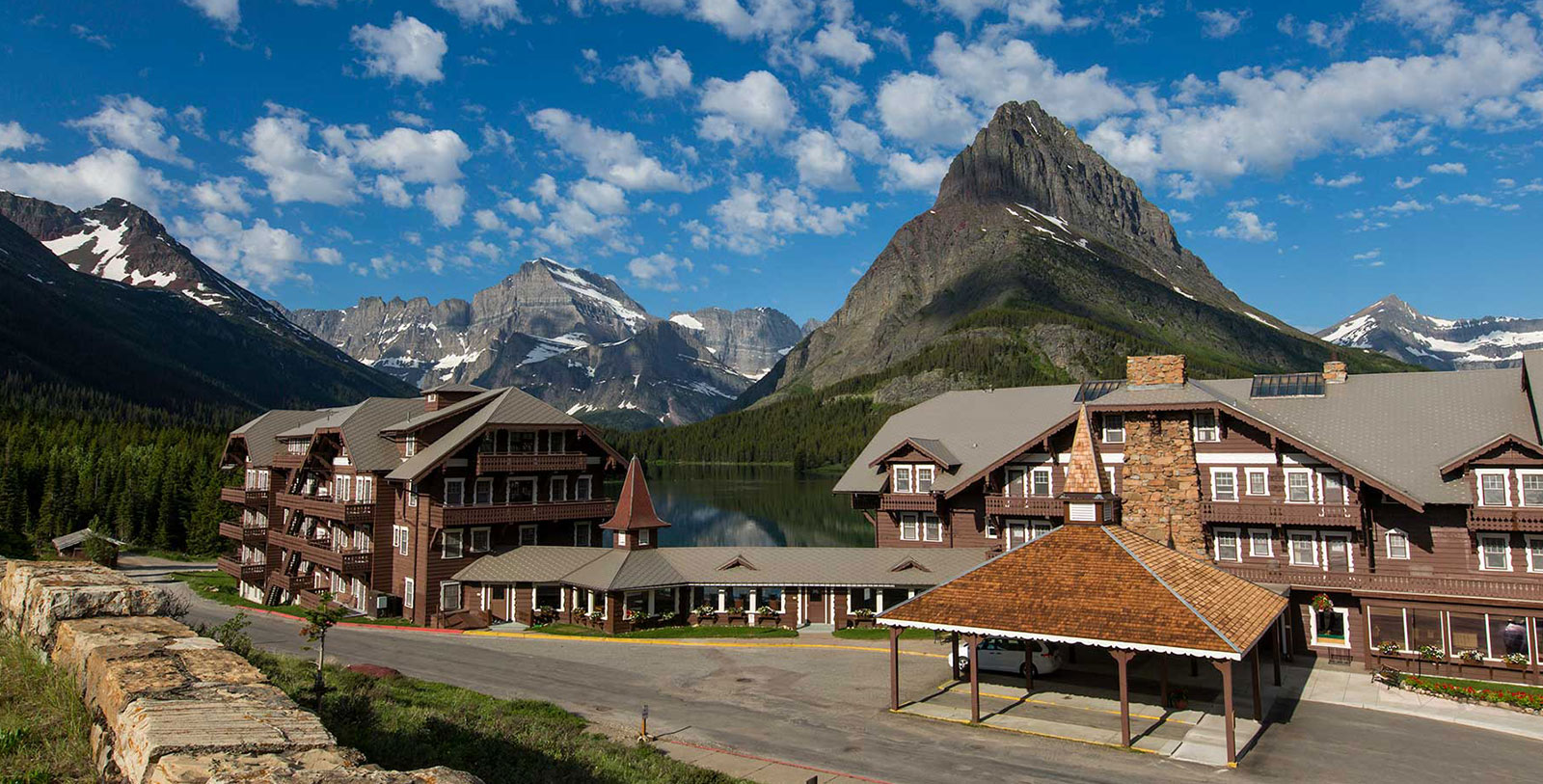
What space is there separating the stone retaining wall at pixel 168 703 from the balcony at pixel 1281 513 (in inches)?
1625

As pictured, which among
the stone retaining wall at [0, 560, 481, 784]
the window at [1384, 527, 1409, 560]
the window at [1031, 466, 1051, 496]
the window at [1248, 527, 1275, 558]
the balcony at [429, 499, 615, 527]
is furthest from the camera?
the balcony at [429, 499, 615, 527]

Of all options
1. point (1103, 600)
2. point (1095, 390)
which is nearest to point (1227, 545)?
point (1095, 390)

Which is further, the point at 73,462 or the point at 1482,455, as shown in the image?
the point at 73,462

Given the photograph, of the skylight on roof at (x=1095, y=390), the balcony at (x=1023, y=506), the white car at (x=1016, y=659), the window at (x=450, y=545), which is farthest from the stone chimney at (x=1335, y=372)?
the window at (x=450, y=545)

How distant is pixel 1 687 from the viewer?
995 centimetres

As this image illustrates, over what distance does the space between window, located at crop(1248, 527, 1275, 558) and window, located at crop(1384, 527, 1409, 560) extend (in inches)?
175

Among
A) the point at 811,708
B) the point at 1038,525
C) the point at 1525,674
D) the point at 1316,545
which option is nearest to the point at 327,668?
the point at 811,708

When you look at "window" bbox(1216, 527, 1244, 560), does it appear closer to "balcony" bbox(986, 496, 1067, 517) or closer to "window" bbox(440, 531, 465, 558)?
"balcony" bbox(986, 496, 1067, 517)

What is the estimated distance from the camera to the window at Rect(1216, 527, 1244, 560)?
42.2m

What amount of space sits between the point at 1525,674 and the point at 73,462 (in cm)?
13389

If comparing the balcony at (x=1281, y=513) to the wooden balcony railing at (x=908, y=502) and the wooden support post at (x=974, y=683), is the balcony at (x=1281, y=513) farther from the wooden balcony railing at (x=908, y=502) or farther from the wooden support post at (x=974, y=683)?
the wooden support post at (x=974, y=683)

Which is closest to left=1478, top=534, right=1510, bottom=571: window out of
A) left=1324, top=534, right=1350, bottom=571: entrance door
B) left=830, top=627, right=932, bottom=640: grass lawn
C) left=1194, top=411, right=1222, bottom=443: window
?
left=1324, top=534, right=1350, bottom=571: entrance door

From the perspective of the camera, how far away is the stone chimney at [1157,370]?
44531 mm

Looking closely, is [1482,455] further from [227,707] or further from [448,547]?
[448,547]
